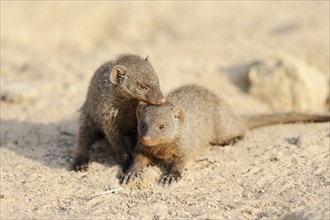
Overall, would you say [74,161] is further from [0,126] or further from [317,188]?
[317,188]

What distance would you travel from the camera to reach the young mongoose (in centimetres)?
446

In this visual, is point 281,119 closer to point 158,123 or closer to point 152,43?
point 158,123

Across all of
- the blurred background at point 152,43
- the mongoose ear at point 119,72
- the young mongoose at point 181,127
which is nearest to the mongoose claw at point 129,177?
the young mongoose at point 181,127

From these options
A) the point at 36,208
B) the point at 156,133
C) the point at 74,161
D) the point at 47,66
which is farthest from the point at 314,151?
the point at 47,66

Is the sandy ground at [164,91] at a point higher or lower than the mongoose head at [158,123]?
lower

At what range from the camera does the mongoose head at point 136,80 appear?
450cm

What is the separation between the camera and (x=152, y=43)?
8727 mm

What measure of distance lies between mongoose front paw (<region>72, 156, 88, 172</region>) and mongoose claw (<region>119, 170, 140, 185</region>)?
1.34 feet

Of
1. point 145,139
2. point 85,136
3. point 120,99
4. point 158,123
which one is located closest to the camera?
point 145,139

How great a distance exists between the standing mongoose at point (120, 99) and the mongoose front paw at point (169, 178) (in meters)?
0.39

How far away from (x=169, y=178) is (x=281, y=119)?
1761 millimetres

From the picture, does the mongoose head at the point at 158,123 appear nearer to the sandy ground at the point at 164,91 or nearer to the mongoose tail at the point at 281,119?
the sandy ground at the point at 164,91

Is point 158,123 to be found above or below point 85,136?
above

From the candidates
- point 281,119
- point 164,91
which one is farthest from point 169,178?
point 164,91
